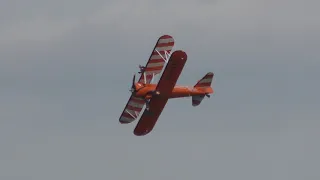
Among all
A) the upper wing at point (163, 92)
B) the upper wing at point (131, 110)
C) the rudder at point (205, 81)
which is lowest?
the upper wing at point (163, 92)

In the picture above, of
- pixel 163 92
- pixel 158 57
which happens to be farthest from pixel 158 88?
pixel 158 57

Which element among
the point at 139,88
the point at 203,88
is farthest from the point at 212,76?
the point at 139,88

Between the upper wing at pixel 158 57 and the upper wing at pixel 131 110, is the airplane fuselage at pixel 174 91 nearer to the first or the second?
the upper wing at pixel 158 57

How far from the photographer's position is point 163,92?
87.1 meters

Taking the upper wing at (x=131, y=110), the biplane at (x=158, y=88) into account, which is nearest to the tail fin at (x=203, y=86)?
the biplane at (x=158, y=88)

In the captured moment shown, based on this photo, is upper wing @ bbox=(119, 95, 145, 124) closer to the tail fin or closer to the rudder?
the tail fin

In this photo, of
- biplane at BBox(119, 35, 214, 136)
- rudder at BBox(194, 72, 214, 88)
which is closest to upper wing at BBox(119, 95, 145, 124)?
biplane at BBox(119, 35, 214, 136)

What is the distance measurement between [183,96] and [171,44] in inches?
156

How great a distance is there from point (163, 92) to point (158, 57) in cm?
371

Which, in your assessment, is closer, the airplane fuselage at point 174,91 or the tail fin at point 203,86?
the airplane fuselage at point 174,91

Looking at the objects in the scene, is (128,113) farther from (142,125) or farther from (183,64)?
(183,64)

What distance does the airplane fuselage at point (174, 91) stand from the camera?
284 feet

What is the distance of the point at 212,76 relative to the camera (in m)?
91.5

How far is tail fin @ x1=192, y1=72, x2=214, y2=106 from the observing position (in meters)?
90.7
